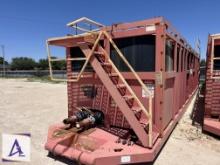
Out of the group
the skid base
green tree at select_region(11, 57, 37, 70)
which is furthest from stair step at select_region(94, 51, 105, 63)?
green tree at select_region(11, 57, 37, 70)

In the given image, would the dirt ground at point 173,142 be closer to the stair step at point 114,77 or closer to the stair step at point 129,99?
the stair step at point 129,99

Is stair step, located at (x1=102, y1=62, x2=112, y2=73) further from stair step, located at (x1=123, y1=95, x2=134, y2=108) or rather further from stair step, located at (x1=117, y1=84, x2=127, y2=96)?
stair step, located at (x1=123, y1=95, x2=134, y2=108)

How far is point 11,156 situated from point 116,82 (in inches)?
86.5

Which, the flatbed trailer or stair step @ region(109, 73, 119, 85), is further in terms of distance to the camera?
stair step @ region(109, 73, 119, 85)

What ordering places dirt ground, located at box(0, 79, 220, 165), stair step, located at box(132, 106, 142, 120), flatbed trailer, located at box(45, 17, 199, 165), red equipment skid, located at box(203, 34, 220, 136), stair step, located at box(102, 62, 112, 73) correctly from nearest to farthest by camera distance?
flatbed trailer, located at box(45, 17, 199, 165) → dirt ground, located at box(0, 79, 220, 165) → stair step, located at box(132, 106, 142, 120) → stair step, located at box(102, 62, 112, 73) → red equipment skid, located at box(203, 34, 220, 136)

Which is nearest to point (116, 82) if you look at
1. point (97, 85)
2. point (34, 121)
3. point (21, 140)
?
point (97, 85)

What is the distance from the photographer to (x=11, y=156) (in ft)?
8.38

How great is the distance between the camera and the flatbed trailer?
341 centimetres

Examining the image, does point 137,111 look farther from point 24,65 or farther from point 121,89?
point 24,65

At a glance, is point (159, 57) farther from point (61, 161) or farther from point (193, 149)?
point (61, 161)

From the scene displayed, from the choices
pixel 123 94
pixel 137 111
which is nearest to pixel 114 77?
pixel 123 94
